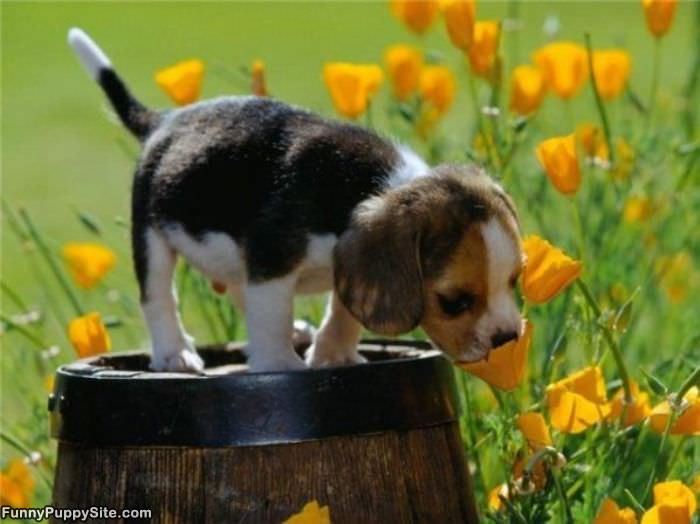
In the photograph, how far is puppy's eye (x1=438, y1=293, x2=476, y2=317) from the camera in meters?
3.07

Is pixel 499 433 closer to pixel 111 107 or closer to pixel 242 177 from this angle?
pixel 242 177

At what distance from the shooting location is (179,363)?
3537mm

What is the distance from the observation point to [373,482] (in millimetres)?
3137

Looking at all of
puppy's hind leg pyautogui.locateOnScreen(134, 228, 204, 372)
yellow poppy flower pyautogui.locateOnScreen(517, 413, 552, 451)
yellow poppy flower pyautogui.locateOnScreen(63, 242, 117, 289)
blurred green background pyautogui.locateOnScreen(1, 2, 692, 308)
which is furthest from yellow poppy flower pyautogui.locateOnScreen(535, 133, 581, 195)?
blurred green background pyautogui.locateOnScreen(1, 2, 692, 308)

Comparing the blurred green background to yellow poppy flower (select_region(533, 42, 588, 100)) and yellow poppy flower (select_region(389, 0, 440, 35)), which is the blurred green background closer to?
yellow poppy flower (select_region(389, 0, 440, 35))

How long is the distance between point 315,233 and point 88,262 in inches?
44.8

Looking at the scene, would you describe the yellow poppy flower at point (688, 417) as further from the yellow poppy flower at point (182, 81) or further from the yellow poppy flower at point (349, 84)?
the yellow poppy flower at point (182, 81)

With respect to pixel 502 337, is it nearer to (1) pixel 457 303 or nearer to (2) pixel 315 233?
(1) pixel 457 303

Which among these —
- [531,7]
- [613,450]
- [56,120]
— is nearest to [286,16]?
[531,7]

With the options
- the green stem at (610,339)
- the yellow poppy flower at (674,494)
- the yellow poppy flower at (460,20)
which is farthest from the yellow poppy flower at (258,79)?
the yellow poppy flower at (674,494)

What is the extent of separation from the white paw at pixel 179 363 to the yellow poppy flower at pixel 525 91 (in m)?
1.25

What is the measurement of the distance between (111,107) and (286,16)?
14.9m

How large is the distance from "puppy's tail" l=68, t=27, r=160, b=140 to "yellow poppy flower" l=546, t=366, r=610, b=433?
1182 millimetres

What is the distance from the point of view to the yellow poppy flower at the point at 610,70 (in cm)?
459
